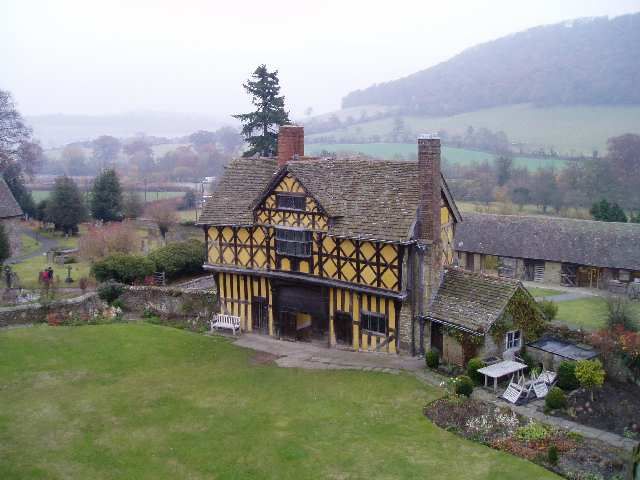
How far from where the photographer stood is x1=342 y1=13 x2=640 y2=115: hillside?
8644 cm

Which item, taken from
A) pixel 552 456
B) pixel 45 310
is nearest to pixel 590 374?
pixel 552 456

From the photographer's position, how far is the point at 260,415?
1970 centimetres

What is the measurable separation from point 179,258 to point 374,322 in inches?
602

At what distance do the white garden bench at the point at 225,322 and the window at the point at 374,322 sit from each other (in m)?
6.65

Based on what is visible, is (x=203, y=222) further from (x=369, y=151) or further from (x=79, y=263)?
(x=369, y=151)

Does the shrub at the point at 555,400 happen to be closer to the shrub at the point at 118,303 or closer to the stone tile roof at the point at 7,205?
the shrub at the point at 118,303

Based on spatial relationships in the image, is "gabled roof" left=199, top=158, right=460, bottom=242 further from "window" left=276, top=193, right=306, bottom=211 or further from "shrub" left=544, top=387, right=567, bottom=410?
"shrub" left=544, top=387, right=567, bottom=410

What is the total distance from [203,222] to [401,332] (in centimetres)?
1065

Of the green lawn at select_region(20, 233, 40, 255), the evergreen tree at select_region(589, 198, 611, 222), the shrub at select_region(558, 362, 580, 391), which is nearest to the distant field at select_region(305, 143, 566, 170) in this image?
the evergreen tree at select_region(589, 198, 611, 222)

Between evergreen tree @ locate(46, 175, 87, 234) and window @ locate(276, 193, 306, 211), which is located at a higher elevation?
window @ locate(276, 193, 306, 211)

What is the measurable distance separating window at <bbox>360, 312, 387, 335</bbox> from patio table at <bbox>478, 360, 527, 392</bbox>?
4.85 m

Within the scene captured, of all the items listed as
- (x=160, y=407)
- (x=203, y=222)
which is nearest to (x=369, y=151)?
(x=203, y=222)

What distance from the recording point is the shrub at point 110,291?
31.5m

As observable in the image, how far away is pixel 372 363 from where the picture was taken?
24.2m
